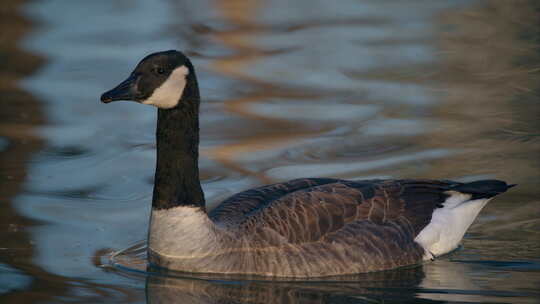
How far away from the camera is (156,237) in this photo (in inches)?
348

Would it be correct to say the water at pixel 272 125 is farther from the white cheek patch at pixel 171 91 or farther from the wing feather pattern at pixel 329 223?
the white cheek patch at pixel 171 91

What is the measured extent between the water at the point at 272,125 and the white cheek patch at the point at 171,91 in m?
1.43

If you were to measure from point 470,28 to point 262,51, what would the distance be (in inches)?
150

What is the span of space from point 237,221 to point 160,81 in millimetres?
1344

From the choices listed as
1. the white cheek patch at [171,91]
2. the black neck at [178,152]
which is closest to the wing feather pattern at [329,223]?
the black neck at [178,152]

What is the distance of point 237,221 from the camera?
29.2 ft

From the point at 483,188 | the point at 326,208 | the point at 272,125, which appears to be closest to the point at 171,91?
the point at 326,208

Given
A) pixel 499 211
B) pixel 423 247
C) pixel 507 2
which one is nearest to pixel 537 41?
pixel 507 2

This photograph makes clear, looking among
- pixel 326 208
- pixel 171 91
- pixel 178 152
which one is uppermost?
pixel 171 91

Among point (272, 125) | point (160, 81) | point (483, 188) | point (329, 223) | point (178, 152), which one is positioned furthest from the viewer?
point (272, 125)

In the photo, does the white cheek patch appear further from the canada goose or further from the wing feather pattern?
the wing feather pattern

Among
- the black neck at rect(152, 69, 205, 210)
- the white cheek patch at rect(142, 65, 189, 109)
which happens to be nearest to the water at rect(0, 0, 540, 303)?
the black neck at rect(152, 69, 205, 210)

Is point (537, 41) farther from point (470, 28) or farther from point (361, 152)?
point (361, 152)

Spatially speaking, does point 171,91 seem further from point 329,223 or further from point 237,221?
point 329,223
